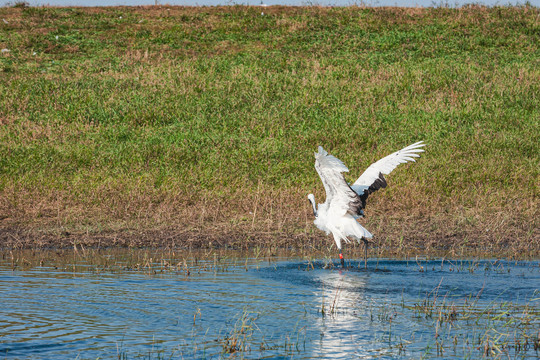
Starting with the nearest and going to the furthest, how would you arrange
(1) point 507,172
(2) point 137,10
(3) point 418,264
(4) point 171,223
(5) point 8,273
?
(5) point 8,273, (3) point 418,264, (4) point 171,223, (1) point 507,172, (2) point 137,10

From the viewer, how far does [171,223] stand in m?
13.3

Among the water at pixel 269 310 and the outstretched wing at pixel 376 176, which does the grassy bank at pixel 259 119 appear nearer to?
the outstretched wing at pixel 376 176

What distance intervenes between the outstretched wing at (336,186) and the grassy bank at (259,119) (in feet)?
5.81

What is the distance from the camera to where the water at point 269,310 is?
626cm

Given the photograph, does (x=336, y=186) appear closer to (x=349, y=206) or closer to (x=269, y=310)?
(x=349, y=206)

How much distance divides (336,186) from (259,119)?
12.5m

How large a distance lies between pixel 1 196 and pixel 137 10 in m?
24.0

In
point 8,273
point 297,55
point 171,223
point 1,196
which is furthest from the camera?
point 297,55

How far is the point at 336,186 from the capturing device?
1032cm

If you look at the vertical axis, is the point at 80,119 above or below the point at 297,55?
below

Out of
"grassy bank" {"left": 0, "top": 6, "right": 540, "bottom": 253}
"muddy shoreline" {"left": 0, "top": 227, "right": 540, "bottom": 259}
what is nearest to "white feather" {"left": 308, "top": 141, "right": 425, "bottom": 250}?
"muddy shoreline" {"left": 0, "top": 227, "right": 540, "bottom": 259}

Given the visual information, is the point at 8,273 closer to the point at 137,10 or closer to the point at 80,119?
the point at 80,119

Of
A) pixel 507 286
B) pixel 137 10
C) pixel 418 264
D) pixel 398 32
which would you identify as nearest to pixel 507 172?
pixel 418 264

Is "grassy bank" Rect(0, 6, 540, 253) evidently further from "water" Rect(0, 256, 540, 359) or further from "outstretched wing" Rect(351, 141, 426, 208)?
"water" Rect(0, 256, 540, 359)
